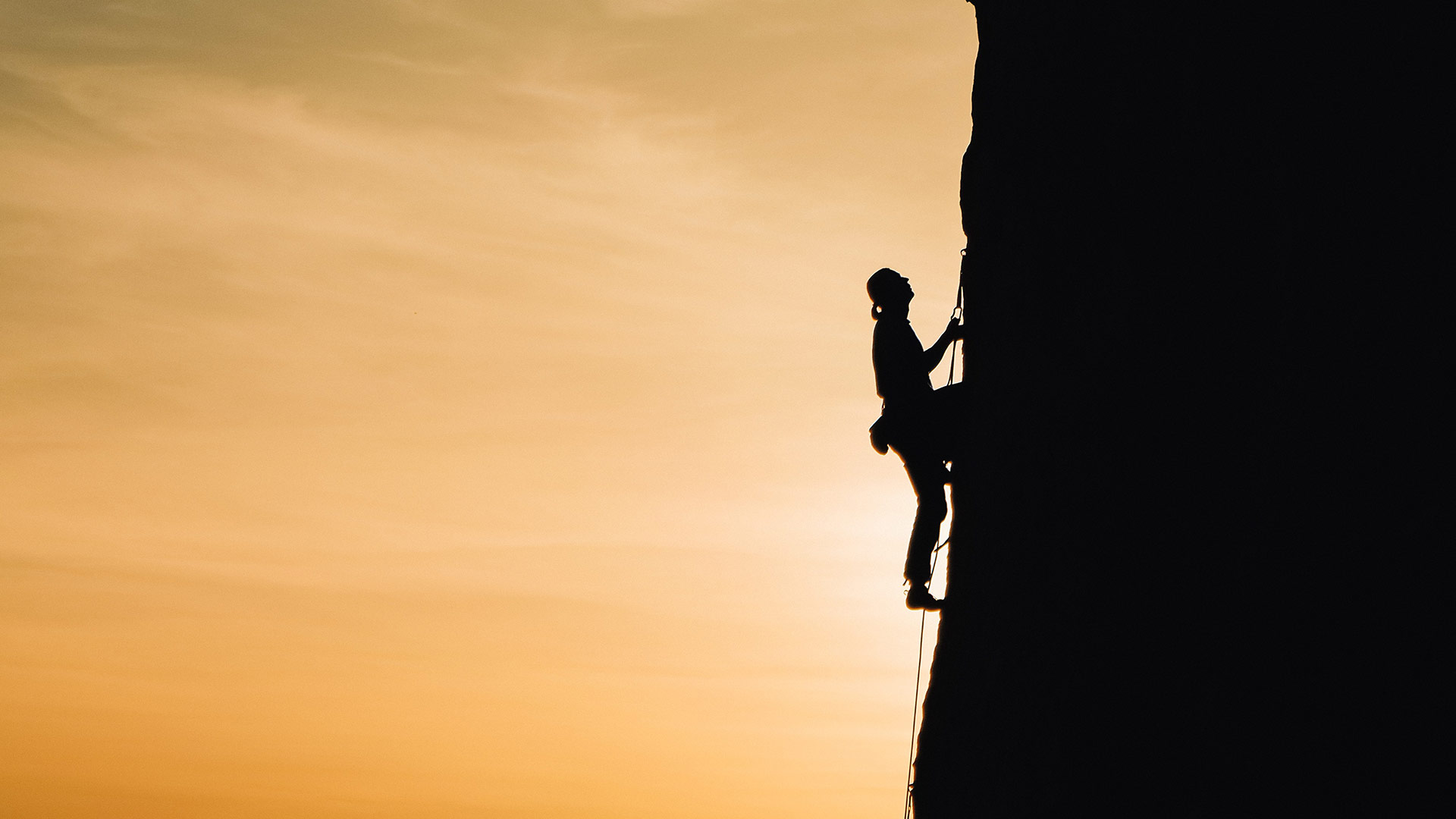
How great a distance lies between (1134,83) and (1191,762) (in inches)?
155

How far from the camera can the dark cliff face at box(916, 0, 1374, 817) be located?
6496 mm

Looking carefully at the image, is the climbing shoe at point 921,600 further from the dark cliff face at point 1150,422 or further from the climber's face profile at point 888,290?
the climber's face profile at point 888,290

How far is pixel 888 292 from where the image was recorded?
1086 cm

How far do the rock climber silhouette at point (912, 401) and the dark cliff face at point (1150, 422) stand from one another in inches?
26.5

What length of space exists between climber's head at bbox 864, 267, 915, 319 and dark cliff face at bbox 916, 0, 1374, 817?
892mm

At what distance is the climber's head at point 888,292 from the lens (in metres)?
10.8

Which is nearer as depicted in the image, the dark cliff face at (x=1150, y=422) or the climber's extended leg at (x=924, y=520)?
the dark cliff face at (x=1150, y=422)

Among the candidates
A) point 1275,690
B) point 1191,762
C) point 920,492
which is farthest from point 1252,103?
point 920,492

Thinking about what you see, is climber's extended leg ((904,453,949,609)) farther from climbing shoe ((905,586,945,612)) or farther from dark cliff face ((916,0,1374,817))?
dark cliff face ((916,0,1374,817))

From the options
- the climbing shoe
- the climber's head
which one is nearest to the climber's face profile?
the climber's head

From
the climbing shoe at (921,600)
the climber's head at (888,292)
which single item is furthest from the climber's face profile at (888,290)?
the climbing shoe at (921,600)

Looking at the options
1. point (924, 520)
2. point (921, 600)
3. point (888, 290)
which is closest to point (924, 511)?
point (924, 520)

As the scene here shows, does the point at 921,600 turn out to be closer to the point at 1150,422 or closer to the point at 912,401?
the point at 912,401

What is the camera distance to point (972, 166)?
424 inches
